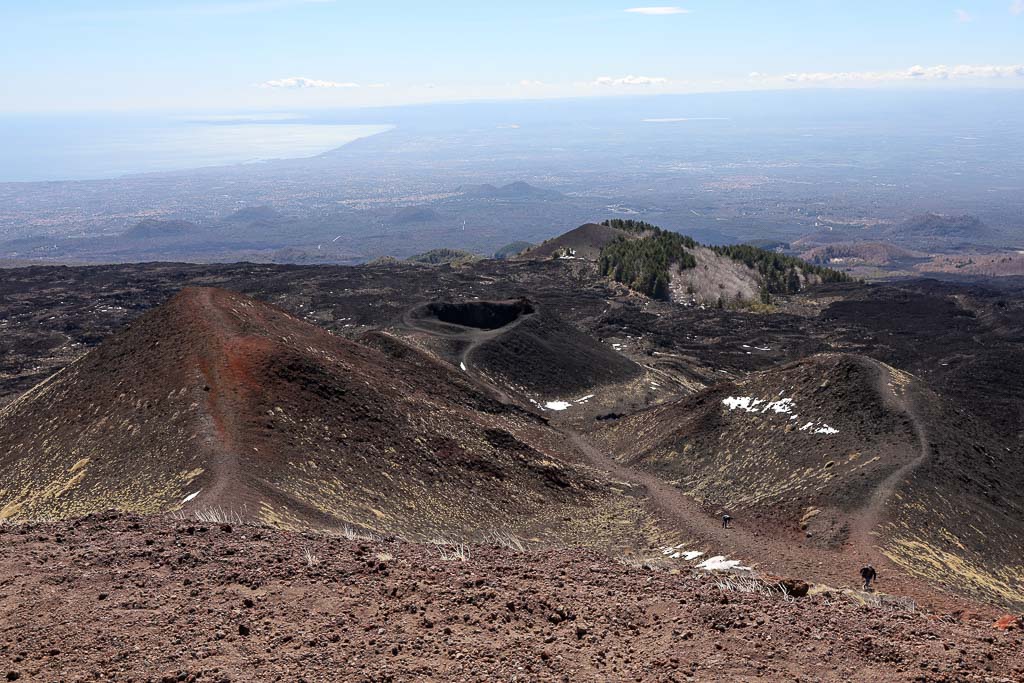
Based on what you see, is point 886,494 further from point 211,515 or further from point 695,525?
point 211,515

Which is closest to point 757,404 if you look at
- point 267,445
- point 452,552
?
point 452,552

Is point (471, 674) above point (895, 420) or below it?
above

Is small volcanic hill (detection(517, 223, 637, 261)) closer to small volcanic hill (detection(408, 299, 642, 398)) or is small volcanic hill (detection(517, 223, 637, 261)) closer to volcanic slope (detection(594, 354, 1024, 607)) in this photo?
small volcanic hill (detection(408, 299, 642, 398))

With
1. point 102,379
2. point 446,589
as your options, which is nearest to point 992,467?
point 446,589

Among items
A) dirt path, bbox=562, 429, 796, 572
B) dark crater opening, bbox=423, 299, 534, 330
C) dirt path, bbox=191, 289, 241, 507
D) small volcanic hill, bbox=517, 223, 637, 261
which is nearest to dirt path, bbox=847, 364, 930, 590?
dirt path, bbox=562, 429, 796, 572

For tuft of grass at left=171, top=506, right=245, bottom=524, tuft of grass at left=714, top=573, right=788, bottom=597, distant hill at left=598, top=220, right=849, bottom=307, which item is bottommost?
distant hill at left=598, top=220, right=849, bottom=307

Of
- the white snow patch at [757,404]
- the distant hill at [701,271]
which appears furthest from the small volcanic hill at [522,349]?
the distant hill at [701,271]

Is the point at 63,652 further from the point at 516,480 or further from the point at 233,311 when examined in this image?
the point at 233,311
